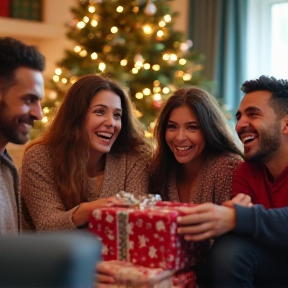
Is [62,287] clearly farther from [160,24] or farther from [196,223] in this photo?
[160,24]

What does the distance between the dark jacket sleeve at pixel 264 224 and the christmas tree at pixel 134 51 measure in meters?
2.30

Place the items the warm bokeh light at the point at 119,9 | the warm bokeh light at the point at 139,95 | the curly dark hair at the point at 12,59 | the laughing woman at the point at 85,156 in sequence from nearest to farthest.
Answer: the curly dark hair at the point at 12,59, the laughing woman at the point at 85,156, the warm bokeh light at the point at 139,95, the warm bokeh light at the point at 119,9

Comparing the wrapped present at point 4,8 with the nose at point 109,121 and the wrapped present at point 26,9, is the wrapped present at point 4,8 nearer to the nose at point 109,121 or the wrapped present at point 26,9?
the wrapped present at point 26,9

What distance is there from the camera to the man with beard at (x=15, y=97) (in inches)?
71.9

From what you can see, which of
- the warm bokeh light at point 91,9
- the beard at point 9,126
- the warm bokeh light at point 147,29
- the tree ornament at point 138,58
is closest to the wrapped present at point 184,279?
the beard at point 9,126

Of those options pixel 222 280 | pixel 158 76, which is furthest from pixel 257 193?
pixel 158 76

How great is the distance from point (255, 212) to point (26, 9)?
4364 mm

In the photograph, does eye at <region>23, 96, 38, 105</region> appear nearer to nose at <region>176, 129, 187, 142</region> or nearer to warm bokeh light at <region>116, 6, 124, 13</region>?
nose at <region>176, 129, 187, 142</region>

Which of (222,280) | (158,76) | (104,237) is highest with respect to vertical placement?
(158,76)

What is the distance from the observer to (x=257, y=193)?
196 cm

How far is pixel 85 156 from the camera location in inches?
88.0

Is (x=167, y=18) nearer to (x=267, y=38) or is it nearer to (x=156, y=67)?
(x=156, y=67)

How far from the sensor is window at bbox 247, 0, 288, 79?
4.45m

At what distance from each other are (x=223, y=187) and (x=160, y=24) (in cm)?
218
